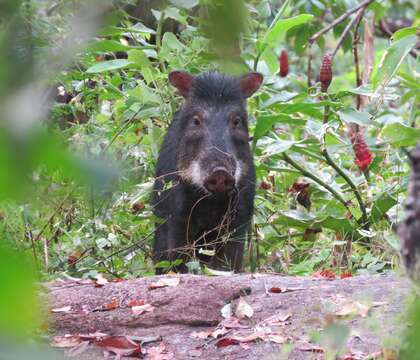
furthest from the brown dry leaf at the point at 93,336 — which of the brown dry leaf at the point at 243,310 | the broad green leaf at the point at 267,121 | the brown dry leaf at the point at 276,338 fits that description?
the broad green leaf at the point at 267,121

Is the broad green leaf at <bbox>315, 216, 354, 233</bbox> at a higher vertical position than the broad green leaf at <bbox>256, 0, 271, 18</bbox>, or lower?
lower

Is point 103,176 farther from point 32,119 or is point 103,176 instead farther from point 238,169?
point 238,169

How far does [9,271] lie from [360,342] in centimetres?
278

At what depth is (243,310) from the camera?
151 inches

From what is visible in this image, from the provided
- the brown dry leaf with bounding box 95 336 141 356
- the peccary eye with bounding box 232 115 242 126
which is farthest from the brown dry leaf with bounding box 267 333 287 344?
the peccary eye with bounding box 232 115 242 126

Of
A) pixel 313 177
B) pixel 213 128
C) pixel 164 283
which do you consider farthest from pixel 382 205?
pixel 164 283

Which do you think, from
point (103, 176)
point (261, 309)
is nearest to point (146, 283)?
point (261, 309)

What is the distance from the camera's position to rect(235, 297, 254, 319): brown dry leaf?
150 inches

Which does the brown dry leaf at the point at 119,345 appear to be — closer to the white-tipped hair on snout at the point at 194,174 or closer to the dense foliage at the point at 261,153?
the dense foliage at the point at 261,153

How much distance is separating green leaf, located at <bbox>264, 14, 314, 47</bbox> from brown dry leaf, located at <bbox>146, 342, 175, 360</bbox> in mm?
3374

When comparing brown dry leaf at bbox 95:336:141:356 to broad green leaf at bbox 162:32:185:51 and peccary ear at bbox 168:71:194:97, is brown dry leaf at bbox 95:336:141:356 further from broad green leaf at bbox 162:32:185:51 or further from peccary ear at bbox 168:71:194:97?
broad green leaf at bbox 162:32:185:51

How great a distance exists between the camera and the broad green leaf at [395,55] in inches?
199

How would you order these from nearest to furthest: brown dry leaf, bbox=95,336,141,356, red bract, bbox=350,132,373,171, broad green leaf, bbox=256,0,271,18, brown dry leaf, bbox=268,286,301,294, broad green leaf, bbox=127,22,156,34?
brown dry leaf, bbox=95,336,141,356, brown dry leaf, bbox=268,286,301,294, broad green leaf, bbox=127,22,156,34, red bract, bbox=350,132,373,171, broad green leaf, bbox=256,0,271,18

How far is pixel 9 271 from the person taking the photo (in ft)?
2.13
